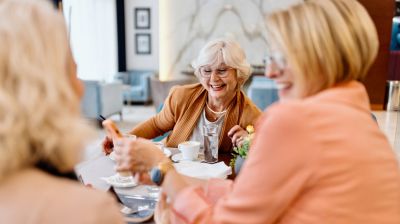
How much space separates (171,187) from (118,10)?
8.90 m

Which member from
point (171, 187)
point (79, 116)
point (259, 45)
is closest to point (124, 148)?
point (171, 187)

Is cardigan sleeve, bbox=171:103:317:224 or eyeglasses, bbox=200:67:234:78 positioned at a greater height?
eyeglasses, bbox=200:67:234:78

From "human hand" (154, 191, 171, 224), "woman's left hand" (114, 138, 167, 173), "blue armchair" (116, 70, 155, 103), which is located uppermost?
"woman's left hand" (114, 138, 167, 173)

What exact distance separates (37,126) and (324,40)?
594mm

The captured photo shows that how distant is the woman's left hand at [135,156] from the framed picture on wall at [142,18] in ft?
28.4

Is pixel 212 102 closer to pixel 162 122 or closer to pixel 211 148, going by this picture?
→ pixel 162 122

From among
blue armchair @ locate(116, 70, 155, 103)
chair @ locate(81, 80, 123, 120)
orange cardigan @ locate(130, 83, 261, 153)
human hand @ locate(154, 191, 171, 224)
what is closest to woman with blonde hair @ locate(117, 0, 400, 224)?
human hand @ locate(154, 191, 171, 224)

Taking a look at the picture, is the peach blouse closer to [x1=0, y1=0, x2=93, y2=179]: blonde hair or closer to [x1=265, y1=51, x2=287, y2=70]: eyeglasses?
[x1=265, y1=51, x2=287, y2=70]: eyeglasses

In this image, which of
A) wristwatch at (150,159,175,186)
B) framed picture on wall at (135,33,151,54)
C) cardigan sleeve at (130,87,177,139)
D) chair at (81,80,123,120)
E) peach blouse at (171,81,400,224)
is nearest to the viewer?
peach blouse at (171,81,400,224)

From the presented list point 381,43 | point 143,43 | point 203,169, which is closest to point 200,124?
point 203,169

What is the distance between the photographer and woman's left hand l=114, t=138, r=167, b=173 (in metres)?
1.08

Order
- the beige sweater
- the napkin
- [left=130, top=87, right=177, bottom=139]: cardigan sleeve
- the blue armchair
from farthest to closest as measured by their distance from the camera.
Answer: the blue armchair < [left=130, top=87, right=177, bottom=139]: cardigan sleeve < the napkin < the beige sweater

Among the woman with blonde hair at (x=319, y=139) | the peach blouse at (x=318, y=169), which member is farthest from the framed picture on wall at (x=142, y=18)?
the peach blouse at (x=318, y=169)

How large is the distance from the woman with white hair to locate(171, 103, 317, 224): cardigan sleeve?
1.26 m
